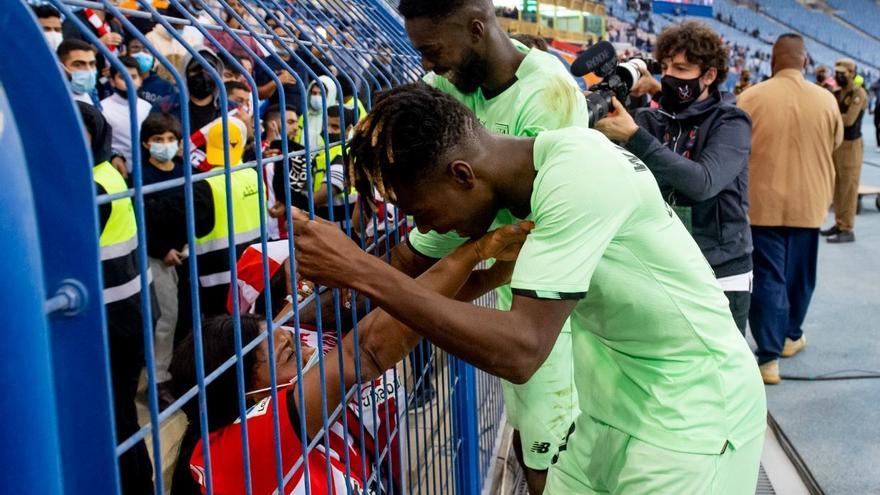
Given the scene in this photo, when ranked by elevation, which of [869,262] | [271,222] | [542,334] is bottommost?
[869,262]

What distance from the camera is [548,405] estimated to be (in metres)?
2.22

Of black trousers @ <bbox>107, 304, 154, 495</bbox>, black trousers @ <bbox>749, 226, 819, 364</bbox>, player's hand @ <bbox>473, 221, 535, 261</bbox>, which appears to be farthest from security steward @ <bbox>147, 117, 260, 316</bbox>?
black trousers @ <bbox>749, 226, 819, 364</bbox>

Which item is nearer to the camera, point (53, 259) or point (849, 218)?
point (53, 259)

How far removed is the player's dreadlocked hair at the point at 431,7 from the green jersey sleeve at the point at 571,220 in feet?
2.48

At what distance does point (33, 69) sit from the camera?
2.17 feet

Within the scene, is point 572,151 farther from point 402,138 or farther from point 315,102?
point 315,102

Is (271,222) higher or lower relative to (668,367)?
lower

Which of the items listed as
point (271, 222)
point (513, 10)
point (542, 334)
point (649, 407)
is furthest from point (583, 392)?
point (513, 10)

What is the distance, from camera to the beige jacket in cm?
392

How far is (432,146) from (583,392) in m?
0.69

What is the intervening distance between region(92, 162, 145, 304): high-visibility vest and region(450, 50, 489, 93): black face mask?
0.86m

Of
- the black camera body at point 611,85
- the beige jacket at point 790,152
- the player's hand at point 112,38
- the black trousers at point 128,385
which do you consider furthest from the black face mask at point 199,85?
the beige jacket at point 790,152

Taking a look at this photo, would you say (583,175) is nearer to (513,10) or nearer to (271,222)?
(271,222)

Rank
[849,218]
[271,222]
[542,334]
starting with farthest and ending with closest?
1. [849,218]
2. [271,222]
3. [542,334]
